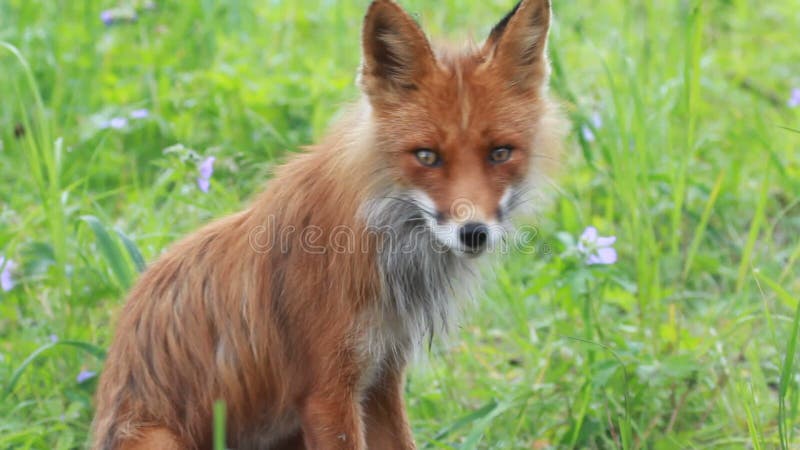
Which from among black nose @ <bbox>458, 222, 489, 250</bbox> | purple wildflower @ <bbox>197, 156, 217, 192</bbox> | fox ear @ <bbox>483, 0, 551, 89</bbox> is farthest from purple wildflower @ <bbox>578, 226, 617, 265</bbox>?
purple wildflower @ <bbox>197, 156, 217, 192</bbox>

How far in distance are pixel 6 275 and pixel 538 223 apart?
256 centimetres

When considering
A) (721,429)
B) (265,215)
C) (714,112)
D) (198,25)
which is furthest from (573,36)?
(265,215)

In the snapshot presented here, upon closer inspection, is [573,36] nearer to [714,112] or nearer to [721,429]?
[714,112]

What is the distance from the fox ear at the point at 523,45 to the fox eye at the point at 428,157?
43 cm

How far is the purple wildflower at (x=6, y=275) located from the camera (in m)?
4.86

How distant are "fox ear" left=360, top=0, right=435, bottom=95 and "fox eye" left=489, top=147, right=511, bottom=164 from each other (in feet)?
1.22

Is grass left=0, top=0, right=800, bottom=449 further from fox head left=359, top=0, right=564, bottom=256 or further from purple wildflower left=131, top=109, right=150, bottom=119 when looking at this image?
fox head left=359, top=0, right=564, bottom=256

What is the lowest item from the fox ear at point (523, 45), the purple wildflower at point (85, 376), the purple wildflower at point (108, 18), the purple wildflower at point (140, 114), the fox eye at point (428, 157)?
the purple wildflower at point (85, 376)

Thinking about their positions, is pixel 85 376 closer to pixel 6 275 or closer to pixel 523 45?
pixel 6 275

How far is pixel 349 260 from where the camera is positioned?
12.6ft

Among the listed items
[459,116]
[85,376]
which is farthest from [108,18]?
[459,116]

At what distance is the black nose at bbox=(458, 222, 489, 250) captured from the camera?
3.47 metres

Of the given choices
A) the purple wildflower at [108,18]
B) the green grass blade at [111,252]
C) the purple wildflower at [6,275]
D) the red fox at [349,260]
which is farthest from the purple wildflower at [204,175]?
the purple wildflower at [108,18]

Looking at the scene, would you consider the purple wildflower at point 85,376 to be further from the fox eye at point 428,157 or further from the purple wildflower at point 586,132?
the purple wildflower at point 586,132
